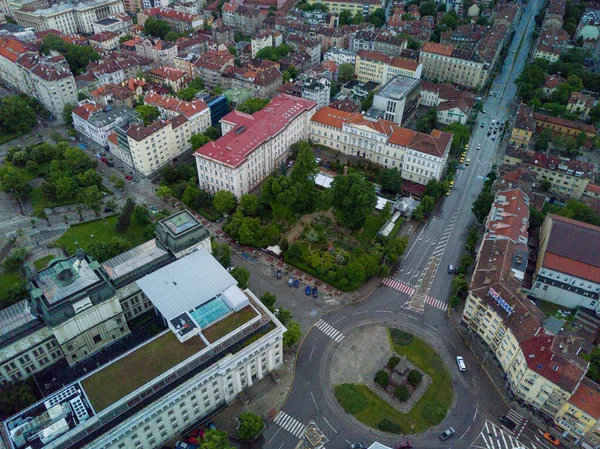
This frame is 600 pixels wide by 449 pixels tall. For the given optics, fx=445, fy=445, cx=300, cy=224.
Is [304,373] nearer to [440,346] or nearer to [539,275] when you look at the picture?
[440,346]

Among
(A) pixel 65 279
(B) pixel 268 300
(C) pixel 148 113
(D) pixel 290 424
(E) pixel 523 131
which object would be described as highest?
(A) pixel 65 279

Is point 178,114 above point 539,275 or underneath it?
above

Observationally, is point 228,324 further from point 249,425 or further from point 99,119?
point 99,119

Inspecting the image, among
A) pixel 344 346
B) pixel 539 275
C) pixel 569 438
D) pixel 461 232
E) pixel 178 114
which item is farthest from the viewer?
pixel 178 114

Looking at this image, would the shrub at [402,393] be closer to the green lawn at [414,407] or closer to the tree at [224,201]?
the green lawn at [414,407]

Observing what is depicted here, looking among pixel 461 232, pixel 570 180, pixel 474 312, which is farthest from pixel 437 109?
pixel 474 312

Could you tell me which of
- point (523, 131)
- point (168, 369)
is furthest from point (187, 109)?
point (523, 131)

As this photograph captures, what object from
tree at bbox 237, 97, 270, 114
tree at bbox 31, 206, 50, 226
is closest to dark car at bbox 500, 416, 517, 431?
tree at bbox 237, 97, 270, 114
